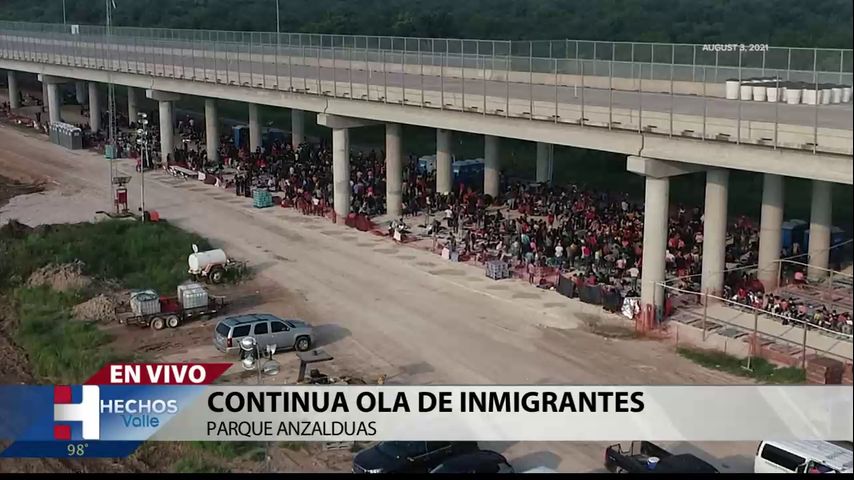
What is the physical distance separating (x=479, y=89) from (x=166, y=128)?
82.1 ft

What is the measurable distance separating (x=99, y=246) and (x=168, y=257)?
124 inches

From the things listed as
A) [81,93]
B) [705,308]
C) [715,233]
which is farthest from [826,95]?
[81,93]

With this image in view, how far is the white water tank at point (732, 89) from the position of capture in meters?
30.3

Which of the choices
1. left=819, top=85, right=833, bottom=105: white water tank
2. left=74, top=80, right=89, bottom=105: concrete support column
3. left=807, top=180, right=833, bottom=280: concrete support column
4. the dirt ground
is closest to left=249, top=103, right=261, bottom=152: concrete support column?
the dirt ground

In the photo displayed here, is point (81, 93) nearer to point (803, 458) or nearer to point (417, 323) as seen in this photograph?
point (417, 323)

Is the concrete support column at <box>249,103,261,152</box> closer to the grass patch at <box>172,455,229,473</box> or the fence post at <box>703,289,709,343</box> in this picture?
the fence post at <box>703,289,709,343</box>

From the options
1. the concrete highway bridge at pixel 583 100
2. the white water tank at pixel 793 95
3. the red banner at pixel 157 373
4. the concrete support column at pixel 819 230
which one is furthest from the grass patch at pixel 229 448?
the white water tank at pixel 793 95

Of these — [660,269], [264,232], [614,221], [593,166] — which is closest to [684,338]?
[660,269]

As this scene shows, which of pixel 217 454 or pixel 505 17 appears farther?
pixel 505 17

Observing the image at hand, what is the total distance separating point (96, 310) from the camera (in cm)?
2830

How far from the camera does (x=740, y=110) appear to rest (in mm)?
25906

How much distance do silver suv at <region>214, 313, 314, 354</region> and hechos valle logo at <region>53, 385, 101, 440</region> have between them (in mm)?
8424

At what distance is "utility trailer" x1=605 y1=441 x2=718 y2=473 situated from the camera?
16766 millimetres

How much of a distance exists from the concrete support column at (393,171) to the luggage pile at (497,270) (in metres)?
9.60
